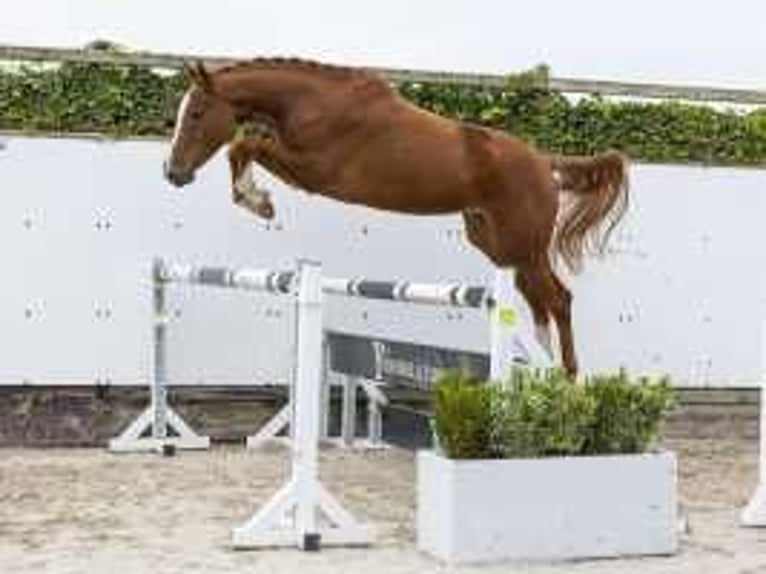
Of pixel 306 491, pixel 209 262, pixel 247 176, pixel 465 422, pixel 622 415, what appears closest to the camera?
pixel 465 422

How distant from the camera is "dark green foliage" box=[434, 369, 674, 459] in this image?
527 cm

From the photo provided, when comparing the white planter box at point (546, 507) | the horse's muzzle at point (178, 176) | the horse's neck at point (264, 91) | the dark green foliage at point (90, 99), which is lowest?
the white planter box at point (546, 507)

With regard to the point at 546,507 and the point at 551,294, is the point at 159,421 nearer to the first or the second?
the point at 551,294

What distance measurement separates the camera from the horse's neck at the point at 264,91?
6840 millimetres

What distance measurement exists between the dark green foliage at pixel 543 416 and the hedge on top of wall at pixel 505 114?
397 cm

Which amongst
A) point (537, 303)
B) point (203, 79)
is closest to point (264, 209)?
point (203, 79)

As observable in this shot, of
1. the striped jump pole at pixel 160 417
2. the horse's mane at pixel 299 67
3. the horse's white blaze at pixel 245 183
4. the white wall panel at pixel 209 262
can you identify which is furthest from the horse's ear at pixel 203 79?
the white wall panel at pixel 209 262

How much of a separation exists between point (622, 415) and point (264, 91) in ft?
7.54

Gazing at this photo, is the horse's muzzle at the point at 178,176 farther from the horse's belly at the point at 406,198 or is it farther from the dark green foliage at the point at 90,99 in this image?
the dark green foliage at the point at 90,99

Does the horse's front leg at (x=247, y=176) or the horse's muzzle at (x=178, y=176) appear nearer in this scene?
the horse's front leg at (x=247, y=176)

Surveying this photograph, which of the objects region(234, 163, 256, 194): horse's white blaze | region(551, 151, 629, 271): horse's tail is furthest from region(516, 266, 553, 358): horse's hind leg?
region(234, 163, 256, 194): horse's white blaze

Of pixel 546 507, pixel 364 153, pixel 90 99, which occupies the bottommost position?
A: pixel 546 507

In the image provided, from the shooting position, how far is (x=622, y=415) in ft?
17.7

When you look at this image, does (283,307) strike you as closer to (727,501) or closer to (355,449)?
(355,449)
